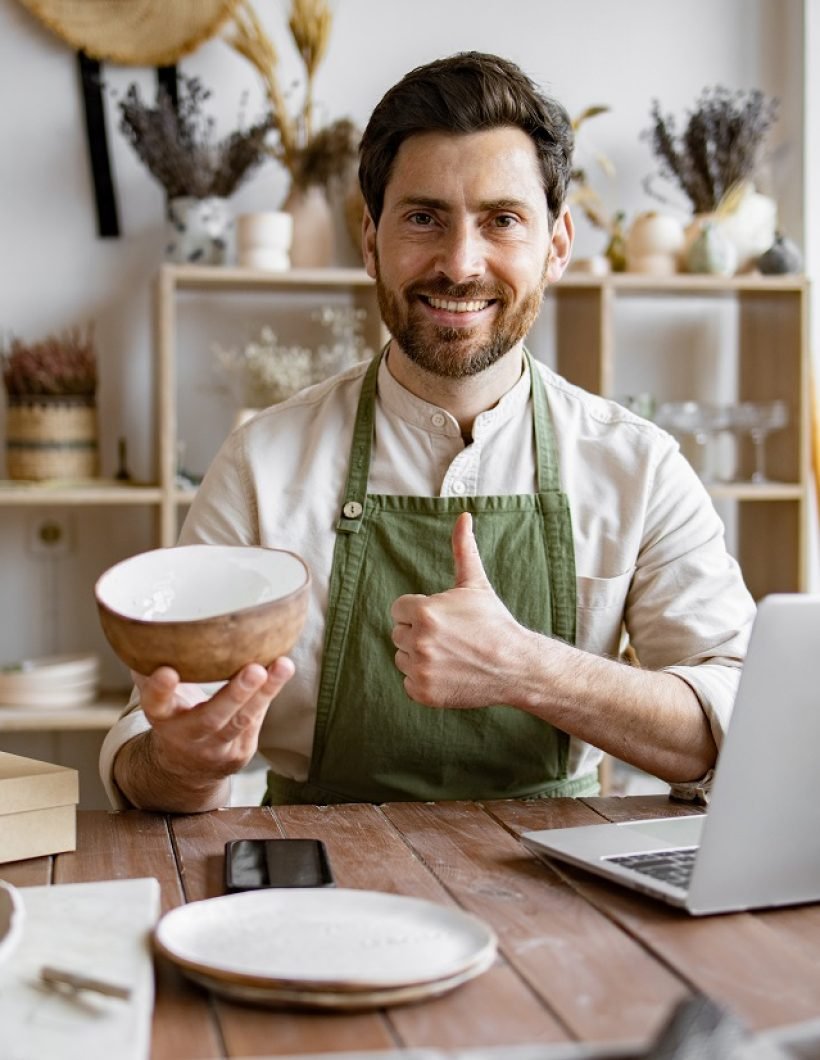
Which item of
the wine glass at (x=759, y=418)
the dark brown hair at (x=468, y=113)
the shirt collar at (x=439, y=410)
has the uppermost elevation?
the dark brown hair at (x=468, y=113)

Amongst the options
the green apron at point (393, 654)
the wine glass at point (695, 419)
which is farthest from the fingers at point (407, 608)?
the wine glass at point (695, 419)

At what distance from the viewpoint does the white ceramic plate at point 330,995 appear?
0.87 meters

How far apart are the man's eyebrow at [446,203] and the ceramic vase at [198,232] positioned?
4.18 feet

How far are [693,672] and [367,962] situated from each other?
0.82m

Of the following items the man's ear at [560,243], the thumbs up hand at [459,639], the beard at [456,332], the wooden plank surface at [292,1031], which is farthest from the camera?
the man's ear at [560,243]

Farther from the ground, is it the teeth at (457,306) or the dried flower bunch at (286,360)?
the teeth at (457,306)

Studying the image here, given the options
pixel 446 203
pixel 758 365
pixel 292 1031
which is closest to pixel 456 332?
pixel 446 203

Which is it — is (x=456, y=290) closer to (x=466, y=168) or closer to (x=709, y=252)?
(x=466, y=168)

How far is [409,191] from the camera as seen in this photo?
1.83 m

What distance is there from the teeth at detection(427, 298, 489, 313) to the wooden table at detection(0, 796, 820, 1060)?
28.3 inches

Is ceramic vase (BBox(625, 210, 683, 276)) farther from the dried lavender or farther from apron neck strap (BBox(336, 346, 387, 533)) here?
apron neck strap (BBox(336, 346, 387, 533))

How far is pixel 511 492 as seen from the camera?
1.84m

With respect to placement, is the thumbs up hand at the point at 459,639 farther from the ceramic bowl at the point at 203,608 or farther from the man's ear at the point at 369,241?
the man's ear at the point at 369,241

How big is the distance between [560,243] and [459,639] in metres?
0.83
